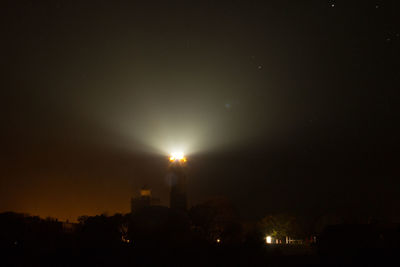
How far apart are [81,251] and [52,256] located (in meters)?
1.78

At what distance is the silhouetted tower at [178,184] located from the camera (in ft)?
252

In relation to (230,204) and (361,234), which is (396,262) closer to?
(361,234)

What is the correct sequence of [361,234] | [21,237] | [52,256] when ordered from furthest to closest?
1. [361,234]
2. [21,237]
3. [52,256]

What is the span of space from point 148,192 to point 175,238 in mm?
42957

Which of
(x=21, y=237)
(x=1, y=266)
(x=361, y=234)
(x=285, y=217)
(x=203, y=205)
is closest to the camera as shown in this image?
(x=1, y=266)

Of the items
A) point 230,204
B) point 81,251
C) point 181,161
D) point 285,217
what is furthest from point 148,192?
point 81,251

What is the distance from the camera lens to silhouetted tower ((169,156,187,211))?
7675cm

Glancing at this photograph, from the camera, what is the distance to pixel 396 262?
3102cm

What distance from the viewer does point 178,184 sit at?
77.0m

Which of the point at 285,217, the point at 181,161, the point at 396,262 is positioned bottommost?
the point at 396,262

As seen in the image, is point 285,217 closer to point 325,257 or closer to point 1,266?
point 325,257

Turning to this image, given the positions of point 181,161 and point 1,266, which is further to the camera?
point 181,161

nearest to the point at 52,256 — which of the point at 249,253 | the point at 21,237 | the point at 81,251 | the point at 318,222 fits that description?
the point at 81,251

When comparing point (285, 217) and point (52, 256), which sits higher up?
point (285, 217)
